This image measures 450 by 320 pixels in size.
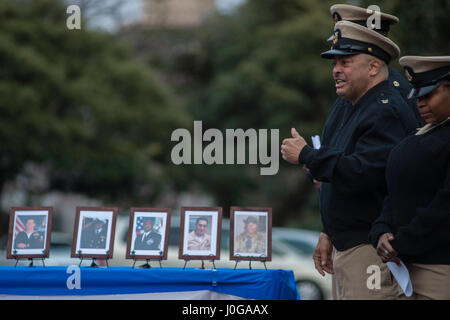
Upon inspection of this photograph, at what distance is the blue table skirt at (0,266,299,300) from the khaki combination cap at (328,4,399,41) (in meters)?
1.31

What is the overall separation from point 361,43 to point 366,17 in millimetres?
229

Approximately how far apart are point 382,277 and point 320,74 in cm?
1319

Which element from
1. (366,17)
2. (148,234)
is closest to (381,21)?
(366,17)

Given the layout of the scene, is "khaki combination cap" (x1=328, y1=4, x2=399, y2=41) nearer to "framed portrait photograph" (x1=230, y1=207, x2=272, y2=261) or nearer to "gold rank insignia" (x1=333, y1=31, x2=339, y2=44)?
"gold rank insignia" (x1=333, y1=31, x2=339, y2=44)

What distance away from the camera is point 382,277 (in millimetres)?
2959

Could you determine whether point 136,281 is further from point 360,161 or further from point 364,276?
point 360,161

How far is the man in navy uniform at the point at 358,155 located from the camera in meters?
2.93

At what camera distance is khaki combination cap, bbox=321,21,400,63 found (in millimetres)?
3124

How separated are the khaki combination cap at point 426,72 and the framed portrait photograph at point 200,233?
1.28 meters

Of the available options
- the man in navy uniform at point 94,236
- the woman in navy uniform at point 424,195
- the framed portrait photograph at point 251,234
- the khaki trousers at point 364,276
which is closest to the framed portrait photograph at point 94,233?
the man in navy uniform at point 94,236

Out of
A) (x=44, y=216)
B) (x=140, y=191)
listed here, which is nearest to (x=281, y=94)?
(x=140, y=191)

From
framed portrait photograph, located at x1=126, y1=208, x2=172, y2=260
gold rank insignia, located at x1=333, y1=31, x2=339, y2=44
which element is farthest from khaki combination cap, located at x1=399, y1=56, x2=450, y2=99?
A: framed portrait photograph, located at x1=126, y1=208, x2=172, y2=260

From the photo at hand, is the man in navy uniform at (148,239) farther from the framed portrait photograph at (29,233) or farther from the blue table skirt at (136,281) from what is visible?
the framed portrait photograph at (29,233)
